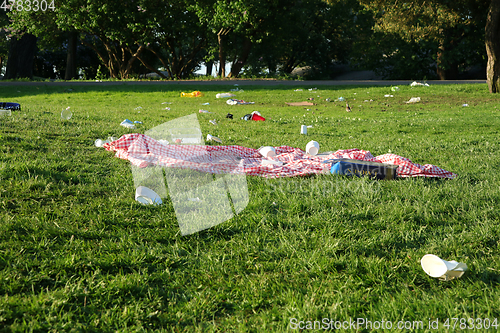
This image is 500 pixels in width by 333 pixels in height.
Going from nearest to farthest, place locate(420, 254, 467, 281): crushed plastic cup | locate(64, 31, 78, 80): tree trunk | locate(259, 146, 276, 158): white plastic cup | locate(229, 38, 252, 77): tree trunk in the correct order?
locate(420, 254, 467, 281): crushed plastic cup → locate(259, 146, 276, 158): white plastic cup → locate(229, 38, 252, 77): tree trunk → locate(64, 31, 78, 80): tree trunk

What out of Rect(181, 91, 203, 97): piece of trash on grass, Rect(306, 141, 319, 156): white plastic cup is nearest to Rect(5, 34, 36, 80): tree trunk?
Rect(181, 91, 203, 97): piece of trash on grass

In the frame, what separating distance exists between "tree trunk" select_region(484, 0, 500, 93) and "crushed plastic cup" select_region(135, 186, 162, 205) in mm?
13765

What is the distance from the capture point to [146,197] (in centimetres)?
318

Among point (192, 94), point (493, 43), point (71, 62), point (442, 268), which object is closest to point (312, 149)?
point (442, 268)

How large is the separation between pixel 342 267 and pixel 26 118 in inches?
232

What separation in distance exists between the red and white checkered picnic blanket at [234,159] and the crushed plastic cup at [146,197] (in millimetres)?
884

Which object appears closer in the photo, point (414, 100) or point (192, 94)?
point (414, 100)

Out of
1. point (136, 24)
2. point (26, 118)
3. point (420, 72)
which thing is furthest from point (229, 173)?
point (420, 72)

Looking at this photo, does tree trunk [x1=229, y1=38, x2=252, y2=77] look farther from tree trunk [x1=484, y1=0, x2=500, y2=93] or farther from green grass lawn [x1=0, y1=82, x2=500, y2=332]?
green grass lawn [x1=0, y1=82, x2=500, y2=332]

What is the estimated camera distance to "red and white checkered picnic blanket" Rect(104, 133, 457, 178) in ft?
13.3

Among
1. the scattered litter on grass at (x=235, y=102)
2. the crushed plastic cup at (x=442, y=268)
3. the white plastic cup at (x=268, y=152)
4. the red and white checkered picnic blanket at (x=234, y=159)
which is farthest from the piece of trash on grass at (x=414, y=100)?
the crushed plastic cup at (x=442, y=268)

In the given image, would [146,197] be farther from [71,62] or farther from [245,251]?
[71,62]

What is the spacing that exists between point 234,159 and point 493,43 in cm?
1264

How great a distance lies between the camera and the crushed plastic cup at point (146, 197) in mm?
3168
